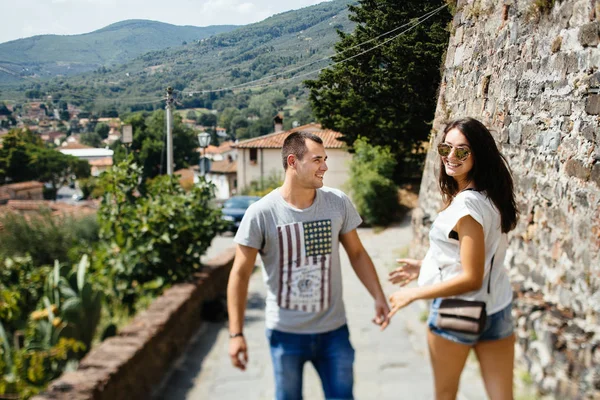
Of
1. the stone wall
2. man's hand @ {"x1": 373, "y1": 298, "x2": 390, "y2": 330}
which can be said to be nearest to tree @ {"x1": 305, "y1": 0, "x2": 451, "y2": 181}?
the stone wall

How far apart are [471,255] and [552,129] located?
2021mm

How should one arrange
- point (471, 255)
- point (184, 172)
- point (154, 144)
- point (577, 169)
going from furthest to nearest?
point (184, 172) < point (154, 144) < point (577, 169) < point (471, 255)

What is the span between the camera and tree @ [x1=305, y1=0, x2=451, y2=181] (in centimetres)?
262

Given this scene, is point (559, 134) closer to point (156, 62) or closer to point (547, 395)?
point (547, 395)

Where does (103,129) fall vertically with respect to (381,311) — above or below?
above

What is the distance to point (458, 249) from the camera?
2.31m

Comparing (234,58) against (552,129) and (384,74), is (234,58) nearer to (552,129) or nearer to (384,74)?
(384,74)

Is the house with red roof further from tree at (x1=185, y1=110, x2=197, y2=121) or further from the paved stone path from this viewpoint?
the paved stone path

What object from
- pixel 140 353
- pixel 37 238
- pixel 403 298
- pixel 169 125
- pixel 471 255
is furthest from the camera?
pixel 37 238

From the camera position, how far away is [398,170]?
15.9ft

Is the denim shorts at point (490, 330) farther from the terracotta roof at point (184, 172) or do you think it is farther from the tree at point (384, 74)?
the terracotta roof at point (184, 172)

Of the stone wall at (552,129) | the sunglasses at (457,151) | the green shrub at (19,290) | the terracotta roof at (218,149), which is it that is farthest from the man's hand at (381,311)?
the green shrub at (19,290)

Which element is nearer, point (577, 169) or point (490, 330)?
point (490, 330)

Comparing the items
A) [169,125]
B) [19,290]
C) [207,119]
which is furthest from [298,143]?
[19,290]
